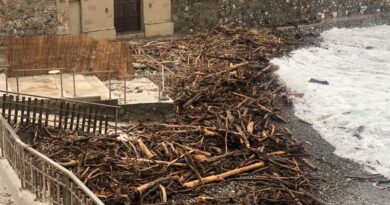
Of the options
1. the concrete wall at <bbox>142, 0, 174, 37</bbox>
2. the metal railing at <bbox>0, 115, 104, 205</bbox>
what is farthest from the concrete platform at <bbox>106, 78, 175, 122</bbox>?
the concrete wall at <bbox>142, 0, 174, 37</bbox>

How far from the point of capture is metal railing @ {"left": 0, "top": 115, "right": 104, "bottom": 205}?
→ 670cm

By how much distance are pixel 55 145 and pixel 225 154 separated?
3.25 meters

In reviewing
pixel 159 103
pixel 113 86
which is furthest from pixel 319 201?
pixel 113 86

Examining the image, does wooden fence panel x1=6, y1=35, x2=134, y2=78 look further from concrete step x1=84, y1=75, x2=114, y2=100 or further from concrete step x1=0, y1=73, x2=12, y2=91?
concrete step x1=84, y1=75, x2=114, y2=100

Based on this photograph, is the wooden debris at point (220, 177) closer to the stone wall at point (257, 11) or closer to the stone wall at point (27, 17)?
the stone wall at point (27, 17)

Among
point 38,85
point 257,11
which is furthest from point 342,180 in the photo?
point 257,11

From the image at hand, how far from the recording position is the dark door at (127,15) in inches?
886

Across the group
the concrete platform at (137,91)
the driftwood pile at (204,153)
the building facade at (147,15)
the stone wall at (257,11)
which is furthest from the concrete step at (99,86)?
the stone wall at (257,11)

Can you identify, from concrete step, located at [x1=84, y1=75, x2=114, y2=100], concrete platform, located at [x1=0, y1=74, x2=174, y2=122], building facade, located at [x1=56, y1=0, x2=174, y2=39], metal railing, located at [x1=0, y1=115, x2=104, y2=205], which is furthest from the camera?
building facade, located at [x1=56, y1=0, x2=174, y2=39]

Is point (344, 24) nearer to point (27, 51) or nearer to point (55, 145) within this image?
point (27, 51)

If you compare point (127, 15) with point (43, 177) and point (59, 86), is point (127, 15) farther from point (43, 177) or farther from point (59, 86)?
point (43, 177)

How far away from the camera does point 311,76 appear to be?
20.9 m

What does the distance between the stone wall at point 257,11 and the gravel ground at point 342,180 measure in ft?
34.7

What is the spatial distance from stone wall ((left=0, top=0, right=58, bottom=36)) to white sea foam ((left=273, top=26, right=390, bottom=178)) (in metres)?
7.49
